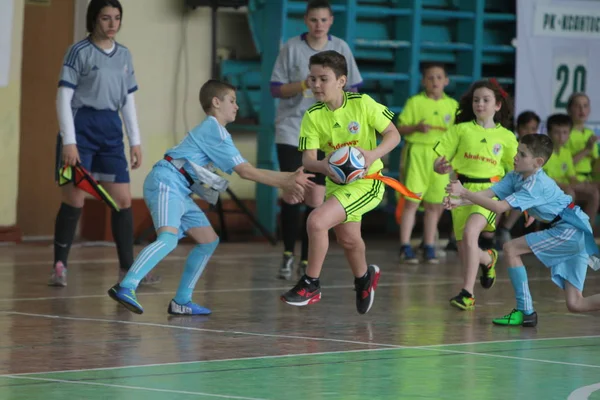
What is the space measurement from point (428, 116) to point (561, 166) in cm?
183

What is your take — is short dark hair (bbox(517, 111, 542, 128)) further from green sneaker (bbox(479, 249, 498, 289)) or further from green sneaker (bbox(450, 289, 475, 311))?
green sneaker (bbox(450, 289, 475, 311))

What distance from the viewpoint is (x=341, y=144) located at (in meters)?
7.93

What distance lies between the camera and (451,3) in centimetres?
1490

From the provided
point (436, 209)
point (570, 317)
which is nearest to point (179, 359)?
point (570, 317)

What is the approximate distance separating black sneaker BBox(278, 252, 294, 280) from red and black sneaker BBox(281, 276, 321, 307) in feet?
6.90

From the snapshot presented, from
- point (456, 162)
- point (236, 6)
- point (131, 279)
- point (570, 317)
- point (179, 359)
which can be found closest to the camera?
point (179, 359)

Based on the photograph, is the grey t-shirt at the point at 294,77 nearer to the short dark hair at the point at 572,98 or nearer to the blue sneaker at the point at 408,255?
the blue sneaker at the point at 408,255

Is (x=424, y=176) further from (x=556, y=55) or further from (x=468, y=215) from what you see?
(x=468, y=215)

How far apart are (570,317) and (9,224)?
633cm

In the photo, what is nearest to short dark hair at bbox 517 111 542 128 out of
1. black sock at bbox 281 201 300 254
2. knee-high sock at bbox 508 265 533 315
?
black sock at bbox 281 201 300 254

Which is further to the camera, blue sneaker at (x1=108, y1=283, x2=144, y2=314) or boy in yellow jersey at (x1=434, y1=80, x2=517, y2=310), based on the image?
boy in yellow jersey at (x1=434, y1=80, x2=517, y2=310)

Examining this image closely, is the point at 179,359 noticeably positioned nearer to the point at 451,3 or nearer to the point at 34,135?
the point at 34,135

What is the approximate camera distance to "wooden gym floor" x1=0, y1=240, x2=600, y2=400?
18.1 feet

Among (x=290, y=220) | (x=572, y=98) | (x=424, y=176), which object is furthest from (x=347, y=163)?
(x=572, y=98)
